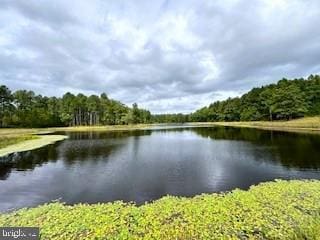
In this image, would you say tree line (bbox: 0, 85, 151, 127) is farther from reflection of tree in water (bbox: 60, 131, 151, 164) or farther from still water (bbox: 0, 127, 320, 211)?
still water (bbox: 0, 127, 320, 211)

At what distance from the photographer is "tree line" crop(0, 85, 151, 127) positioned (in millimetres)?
68438

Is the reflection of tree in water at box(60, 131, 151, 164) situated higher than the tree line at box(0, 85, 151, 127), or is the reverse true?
the tree line at box(0, 85, 151, 127)

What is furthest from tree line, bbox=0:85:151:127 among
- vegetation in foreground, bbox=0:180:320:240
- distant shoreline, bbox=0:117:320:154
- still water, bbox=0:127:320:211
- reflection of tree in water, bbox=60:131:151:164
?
vegetation in foreground, bbox=0:180:320:240

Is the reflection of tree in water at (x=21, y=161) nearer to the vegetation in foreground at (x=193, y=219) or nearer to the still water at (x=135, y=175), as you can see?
the still water at (x=135, y=175)

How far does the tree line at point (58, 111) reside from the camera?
6844 cm

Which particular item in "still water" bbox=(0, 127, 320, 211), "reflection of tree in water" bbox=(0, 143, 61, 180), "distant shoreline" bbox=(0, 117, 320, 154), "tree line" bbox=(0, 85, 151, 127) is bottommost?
"still water" bbox=(0, 127, 320, 211)

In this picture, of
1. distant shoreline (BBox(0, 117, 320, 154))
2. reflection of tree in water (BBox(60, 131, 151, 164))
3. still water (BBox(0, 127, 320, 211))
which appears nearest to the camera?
still water (BBox(0, 127, 320, 211))

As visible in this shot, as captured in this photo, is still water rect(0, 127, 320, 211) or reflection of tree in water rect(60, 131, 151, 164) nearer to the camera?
still water rect(0, 127, 320, 211)

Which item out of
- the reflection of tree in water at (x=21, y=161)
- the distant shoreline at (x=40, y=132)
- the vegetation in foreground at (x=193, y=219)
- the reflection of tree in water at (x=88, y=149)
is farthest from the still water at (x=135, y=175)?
the distant shoreline at (x=40, y=132)

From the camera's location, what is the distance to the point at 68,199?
1055 centimetres

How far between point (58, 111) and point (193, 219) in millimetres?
90717

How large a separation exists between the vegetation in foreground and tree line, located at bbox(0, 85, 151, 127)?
69809 mm

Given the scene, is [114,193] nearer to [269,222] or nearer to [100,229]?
[100,229]

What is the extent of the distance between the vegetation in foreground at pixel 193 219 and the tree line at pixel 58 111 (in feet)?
229
